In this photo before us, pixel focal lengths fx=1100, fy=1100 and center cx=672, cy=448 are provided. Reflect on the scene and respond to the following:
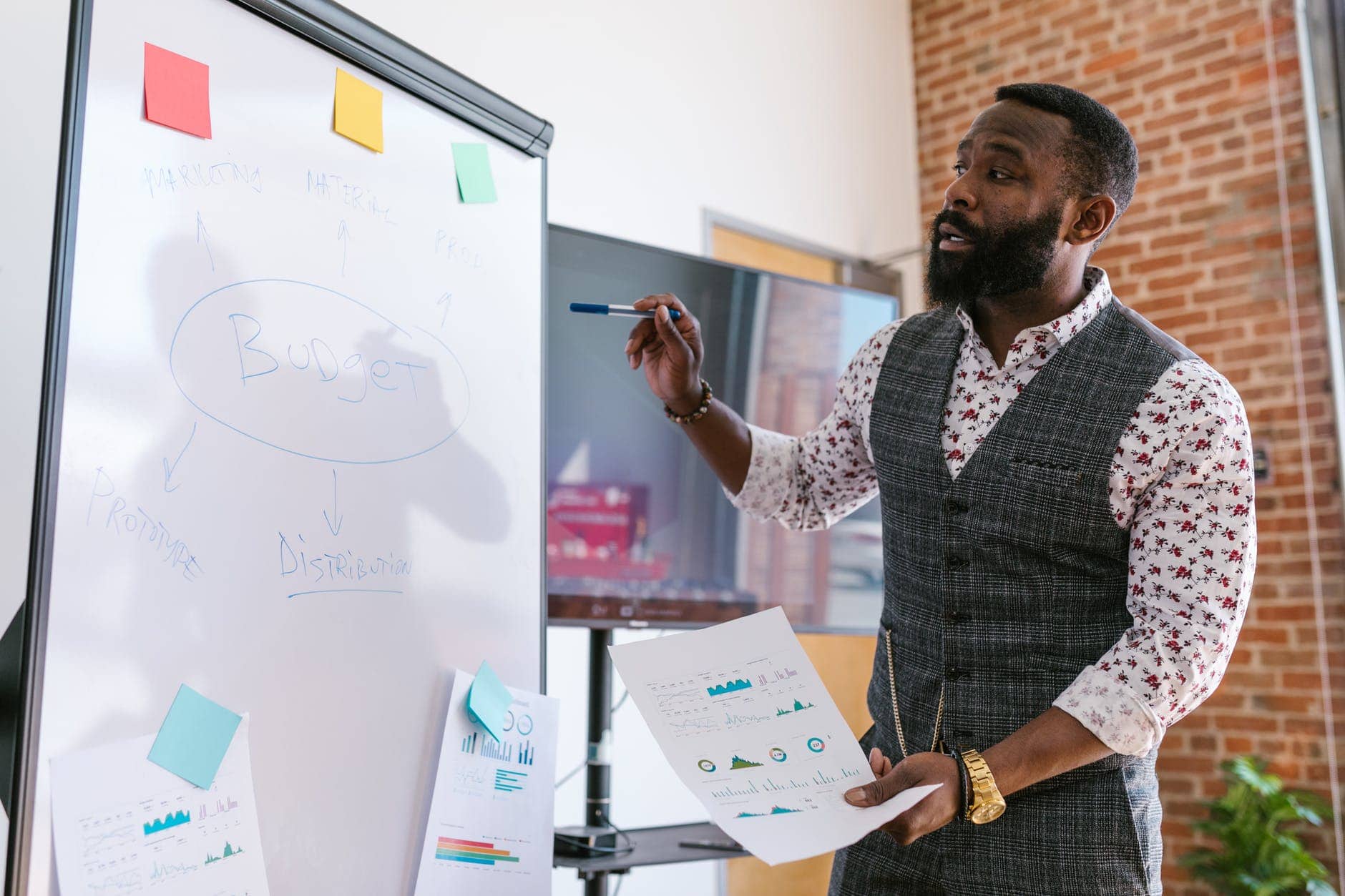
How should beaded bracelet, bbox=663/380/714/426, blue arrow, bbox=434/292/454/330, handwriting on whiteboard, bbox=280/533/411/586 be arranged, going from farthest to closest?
beaded bracelet, bbox=663/380/714/426
blue arrow, bbox=434/292/454/330
handwriting on whiteboard, bbox=280/533/411/586

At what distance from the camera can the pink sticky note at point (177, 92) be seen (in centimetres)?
103

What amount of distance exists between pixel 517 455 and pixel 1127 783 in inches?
32.1

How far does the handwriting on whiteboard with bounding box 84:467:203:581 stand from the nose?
0.94 metres

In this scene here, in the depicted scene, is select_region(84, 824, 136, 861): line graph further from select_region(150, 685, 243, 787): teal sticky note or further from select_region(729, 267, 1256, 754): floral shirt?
select_region(729, 267, 1256, 754): floral shirt

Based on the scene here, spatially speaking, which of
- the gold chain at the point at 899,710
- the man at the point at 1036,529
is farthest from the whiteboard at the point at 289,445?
the gold chain at the point at 899,710

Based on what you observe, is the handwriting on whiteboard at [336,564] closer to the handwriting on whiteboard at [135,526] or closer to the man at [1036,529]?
the handwriting on whiteboard at [135,526]

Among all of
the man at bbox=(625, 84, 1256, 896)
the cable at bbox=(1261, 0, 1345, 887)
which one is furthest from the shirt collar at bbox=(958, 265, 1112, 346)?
the cable at bbox=(1261, 0, 1345, 887)

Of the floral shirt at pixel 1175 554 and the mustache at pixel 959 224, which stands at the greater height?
the mustache at pixel 959 224

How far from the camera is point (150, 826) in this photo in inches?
37.6

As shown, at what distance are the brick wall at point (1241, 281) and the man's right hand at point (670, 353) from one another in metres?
2.29

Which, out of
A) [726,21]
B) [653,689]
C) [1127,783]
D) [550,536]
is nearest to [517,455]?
[653,689]

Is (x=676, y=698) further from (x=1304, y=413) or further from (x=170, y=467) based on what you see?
(x=1304, y=413)

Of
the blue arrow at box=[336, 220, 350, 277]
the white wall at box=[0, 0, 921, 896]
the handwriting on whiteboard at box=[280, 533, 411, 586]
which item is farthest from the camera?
the white wall at box=[0, 0, 921, 896]

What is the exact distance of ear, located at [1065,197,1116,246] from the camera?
135cm
